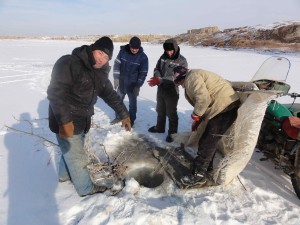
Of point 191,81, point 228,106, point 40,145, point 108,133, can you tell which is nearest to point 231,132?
point 228,106

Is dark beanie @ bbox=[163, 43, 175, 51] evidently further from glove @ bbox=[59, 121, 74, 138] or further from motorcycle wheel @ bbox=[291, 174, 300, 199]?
motorcycle wheel @ bbox=[291, 174, 300, 199]

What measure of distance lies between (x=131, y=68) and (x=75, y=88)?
93.4 inches

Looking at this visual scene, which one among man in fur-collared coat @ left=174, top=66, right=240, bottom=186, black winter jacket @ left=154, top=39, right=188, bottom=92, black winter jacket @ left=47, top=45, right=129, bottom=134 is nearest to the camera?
black winter jacket @ left=47, top=45, right=129, bottom=134

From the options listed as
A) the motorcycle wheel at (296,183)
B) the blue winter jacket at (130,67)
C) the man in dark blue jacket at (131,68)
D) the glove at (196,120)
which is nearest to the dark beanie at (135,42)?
the man in dark blue jacket at (131,68)

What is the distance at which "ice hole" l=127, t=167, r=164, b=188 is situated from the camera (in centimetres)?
375

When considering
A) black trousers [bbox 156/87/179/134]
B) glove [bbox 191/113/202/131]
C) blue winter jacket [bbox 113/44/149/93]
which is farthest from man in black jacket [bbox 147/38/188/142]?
glove [bbox 191/113/202/131]

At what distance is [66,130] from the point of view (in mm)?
2645

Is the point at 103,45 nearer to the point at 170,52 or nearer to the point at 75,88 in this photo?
the point at 75,88

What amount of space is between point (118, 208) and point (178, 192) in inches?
31.4

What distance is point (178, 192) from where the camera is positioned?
3.38 metres

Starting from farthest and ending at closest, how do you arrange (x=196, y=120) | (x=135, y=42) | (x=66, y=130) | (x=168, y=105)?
(x=135, y=42) < (x=168, y=105) < (x=196, y=120) < (x=66, y=130)

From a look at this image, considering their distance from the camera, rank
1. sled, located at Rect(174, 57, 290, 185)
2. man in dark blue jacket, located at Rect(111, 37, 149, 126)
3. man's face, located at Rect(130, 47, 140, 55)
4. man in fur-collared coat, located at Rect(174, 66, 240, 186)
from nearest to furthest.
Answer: sled, located at Rect(174, 57, 290, 185)
man in fur-collared coat, located at Rect(174, 66, 240, 186)
man's face, located at Rect(130, 47, 140, 55)
man in dark blue jacket, located at Rect(111, 37, 149, 126)

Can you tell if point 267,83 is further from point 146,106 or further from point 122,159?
point 146,106

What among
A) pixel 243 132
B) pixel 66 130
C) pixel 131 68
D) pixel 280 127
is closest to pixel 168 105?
pixel 131 68
